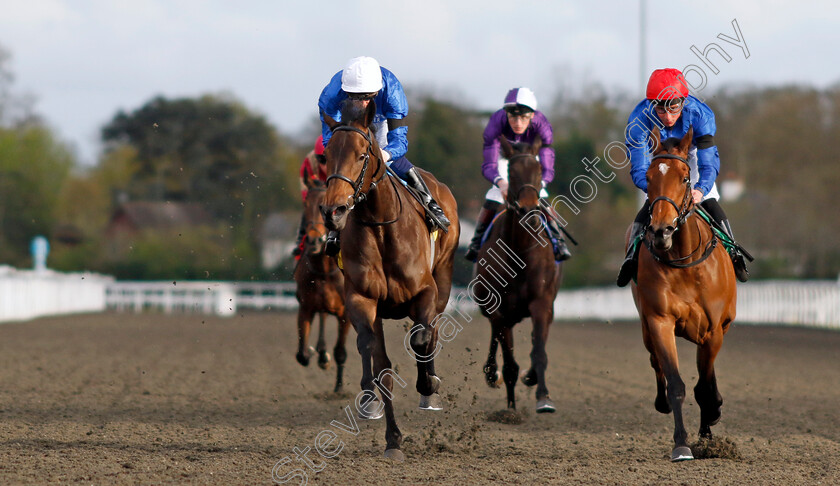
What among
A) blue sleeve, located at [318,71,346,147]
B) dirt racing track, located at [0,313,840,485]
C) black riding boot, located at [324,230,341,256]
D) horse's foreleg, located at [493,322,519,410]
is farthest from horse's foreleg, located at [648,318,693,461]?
blue sleeve, located at [318,71,346,147]

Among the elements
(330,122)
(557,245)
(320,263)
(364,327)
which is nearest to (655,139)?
(330,122)

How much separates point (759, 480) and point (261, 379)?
7601 millimetres

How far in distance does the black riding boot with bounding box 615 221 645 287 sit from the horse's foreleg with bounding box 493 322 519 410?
1.90 meters

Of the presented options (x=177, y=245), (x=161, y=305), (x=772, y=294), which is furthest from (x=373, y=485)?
(x=177, y=245)

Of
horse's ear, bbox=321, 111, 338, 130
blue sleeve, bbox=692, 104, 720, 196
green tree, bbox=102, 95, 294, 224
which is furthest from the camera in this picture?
green tree, bbox=102, 95, 294, 224

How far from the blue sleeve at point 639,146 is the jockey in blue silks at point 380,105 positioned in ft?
4.77

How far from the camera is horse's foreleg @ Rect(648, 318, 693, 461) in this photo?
626cm

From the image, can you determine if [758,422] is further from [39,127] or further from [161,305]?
[39,127]

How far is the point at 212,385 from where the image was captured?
36.9 feet

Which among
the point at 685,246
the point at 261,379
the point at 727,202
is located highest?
the point at 727,202

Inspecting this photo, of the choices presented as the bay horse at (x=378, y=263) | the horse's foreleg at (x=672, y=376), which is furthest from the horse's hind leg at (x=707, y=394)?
the bay horse at (x=378, y=263)

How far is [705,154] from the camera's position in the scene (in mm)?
7004

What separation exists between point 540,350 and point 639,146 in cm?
229

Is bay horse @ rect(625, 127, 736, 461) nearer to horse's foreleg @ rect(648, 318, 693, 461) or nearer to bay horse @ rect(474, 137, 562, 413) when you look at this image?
horse's foreleg @ rect(648, 318, 693, 461)
